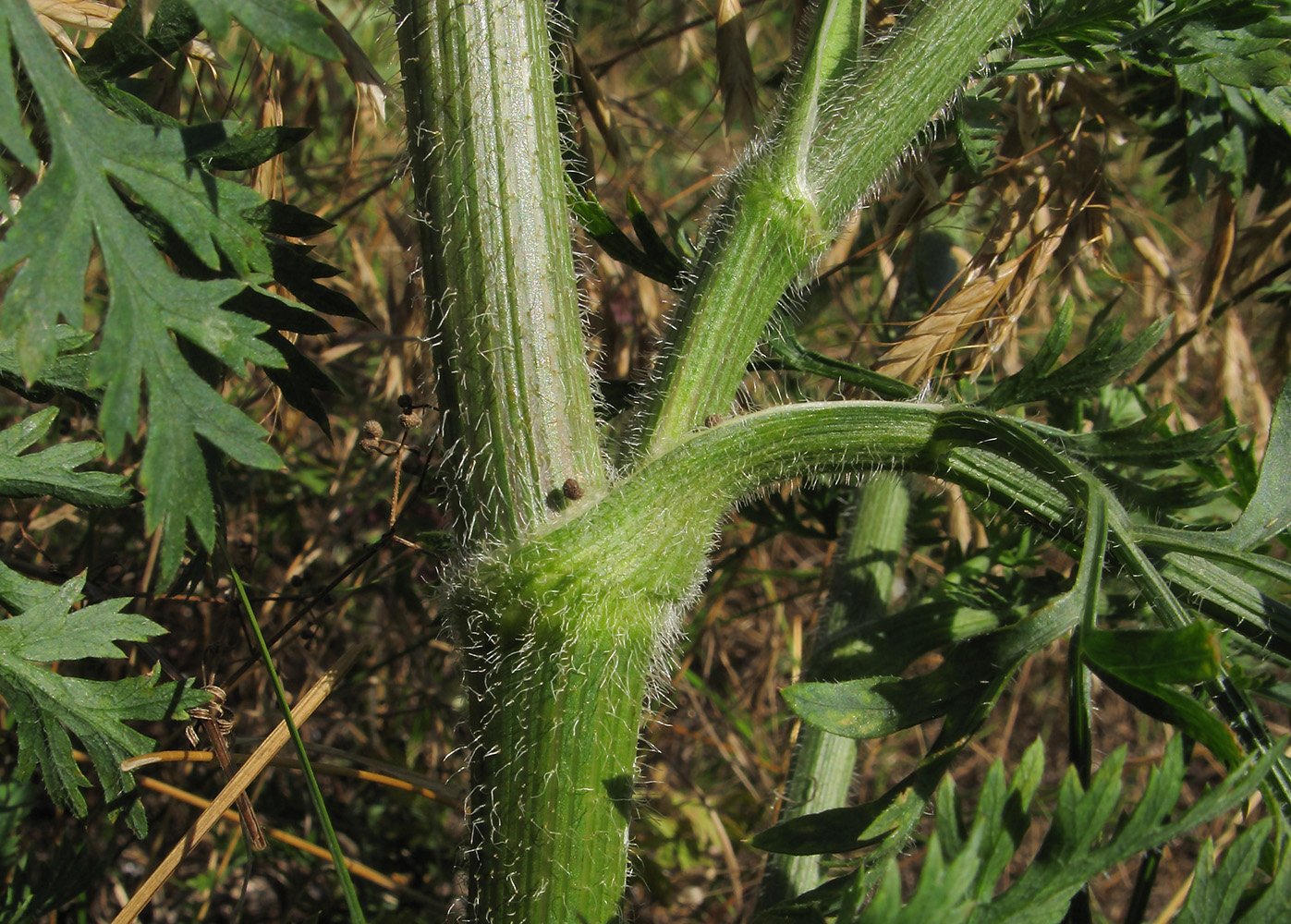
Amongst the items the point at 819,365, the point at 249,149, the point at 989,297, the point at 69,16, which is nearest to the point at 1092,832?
the point at 819,365

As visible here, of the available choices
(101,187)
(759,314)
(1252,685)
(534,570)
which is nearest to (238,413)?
(101,187)

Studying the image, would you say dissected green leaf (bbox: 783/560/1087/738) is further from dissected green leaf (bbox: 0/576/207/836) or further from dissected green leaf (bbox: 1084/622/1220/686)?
dissected green leaf (bbox: 0/576/207/836)

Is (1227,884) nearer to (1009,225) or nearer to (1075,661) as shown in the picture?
(1075,661)

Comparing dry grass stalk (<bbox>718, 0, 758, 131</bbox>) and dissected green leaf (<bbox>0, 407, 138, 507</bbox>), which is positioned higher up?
dry grass stalk (<bbox>718, 0, 758, 131</bbox>)

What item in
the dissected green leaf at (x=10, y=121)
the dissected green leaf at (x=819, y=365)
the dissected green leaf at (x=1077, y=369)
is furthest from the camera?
the dissected green leaf at (x=819, y=365)

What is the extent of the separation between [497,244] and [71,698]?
3.01ft

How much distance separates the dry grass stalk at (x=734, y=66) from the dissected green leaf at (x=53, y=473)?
1.23 metres

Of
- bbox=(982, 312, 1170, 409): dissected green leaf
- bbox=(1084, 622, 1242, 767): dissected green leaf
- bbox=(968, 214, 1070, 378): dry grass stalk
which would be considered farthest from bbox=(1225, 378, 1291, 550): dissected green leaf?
bbox=(968, 214, 1070, 378): dry grass stalk

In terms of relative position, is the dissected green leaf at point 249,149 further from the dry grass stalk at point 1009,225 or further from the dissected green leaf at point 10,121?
the dry grass stalk at point 1009,225

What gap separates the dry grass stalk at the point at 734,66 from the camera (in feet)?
5.80

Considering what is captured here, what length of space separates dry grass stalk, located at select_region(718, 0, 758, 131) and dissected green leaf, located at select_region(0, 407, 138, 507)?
123 centimetres

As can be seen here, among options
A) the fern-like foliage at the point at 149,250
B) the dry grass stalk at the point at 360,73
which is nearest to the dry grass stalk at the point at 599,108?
the dry grass stalk at the point at 360,73

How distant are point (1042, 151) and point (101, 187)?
1.91 metres

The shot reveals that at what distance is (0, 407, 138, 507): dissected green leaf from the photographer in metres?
1.45
